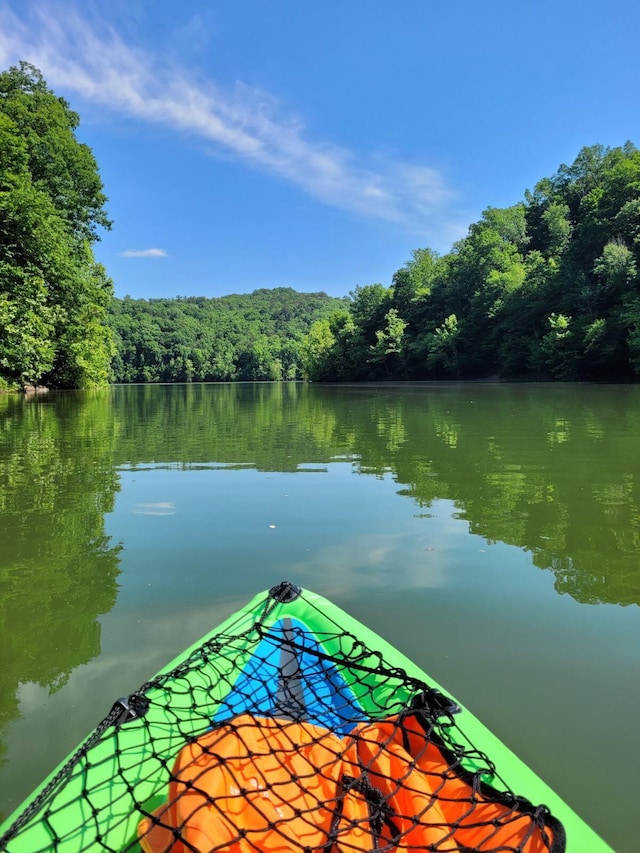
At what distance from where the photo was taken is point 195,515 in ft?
18.5

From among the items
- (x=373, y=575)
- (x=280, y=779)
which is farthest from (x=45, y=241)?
(x=280, y=779)

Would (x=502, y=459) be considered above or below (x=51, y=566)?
above

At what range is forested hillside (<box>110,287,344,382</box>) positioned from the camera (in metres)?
99.6

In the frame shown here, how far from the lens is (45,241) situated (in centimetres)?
1870

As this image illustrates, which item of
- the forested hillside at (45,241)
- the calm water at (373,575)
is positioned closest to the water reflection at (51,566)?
the calm water at (373,575)

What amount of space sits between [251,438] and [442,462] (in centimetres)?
500

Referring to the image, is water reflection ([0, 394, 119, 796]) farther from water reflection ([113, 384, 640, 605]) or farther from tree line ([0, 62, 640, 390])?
tree line ([0, 62, 640, 390])

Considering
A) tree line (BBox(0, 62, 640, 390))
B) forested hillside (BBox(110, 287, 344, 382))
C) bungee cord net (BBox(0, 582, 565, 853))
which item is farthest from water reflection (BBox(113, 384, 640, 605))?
forested hillside (BBox(110, 287, 344, 382))

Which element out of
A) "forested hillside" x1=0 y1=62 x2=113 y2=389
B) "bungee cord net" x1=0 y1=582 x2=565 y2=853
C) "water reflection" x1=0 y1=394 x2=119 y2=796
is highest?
"forested hillside" x1=0 y1=62 x2=113 y2=389

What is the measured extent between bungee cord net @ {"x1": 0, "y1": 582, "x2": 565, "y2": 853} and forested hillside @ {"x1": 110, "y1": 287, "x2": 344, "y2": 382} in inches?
3471

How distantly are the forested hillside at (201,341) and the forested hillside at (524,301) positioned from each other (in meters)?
34.1

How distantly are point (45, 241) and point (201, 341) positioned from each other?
91.9 metres

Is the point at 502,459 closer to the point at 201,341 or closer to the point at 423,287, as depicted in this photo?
the point at 423,287

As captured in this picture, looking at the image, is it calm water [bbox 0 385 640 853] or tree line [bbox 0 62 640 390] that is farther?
tree line [bbox 0 62 640 390]
